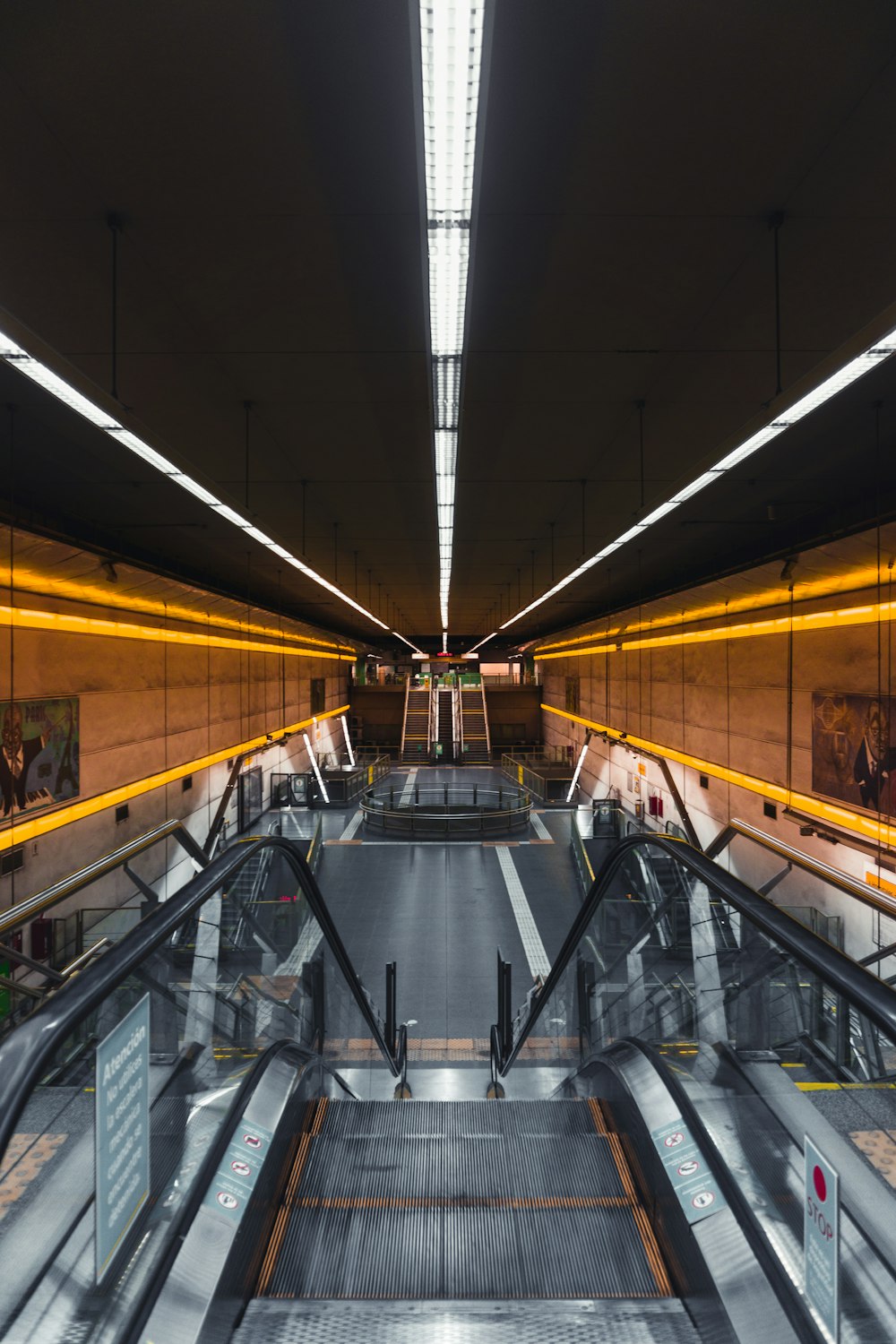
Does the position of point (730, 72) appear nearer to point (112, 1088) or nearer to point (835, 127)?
point (835, 127)

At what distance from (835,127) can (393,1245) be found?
4476 millimetres

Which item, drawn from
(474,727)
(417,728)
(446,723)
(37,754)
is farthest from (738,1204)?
(417,728)

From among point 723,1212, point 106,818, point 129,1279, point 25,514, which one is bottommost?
point 106,818

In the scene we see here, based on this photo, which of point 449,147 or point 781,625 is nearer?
point 449,147

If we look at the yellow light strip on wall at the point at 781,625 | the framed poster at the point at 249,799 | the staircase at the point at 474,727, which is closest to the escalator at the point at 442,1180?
the yellow light strip on wall at the point at 781,625

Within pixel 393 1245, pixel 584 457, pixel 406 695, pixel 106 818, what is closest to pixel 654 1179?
pixel 393 1245

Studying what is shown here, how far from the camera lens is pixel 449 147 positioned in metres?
2.18

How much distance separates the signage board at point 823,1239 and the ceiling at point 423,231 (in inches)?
106

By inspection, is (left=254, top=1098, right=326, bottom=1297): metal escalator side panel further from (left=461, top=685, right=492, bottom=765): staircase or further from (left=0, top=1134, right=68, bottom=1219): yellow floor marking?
(left=461, top=685, right=492, bottom=765): staircase

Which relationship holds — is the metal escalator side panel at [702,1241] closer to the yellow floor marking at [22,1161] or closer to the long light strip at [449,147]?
the yellow floor marking at [22,1161]

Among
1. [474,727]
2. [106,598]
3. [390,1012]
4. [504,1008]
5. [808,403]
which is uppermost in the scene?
[808,403]

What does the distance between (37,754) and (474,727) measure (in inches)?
1025

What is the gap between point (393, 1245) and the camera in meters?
2.22

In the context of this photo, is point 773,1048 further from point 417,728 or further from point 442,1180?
point 417,728
